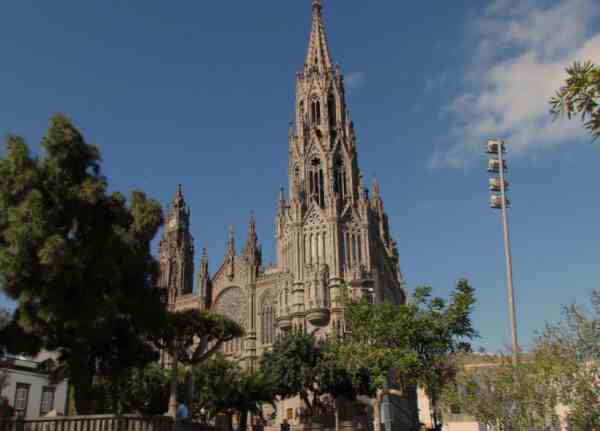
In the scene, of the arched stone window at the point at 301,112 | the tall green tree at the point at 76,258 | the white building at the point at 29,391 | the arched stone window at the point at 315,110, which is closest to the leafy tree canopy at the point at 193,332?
the tall green tree at the point at 76,258

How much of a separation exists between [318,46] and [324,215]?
2179 cm

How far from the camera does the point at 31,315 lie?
68.6 feet

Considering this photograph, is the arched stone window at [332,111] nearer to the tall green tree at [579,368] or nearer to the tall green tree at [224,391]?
the tall green tree at [224,391]

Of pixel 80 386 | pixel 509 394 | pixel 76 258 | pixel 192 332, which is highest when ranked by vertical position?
pixel 76 258

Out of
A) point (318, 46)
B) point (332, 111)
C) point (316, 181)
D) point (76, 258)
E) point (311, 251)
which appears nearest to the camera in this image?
point (76, 258)

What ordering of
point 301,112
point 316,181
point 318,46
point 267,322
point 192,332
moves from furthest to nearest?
1. point 318,46
2. point 301,112
3. point 267,322
4. point 316,181
5. point 192,332

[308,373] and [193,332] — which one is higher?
[193,332]

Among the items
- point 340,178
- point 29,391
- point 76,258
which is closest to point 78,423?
point 76,258

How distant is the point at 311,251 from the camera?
5550 centimetres

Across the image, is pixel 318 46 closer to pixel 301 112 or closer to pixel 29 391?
pixel 301 112

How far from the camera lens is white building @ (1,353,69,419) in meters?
40.7

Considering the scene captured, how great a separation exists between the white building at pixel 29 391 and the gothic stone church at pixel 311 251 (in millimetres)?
18644

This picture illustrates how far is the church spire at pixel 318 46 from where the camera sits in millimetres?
67000

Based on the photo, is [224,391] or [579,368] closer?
[579,368]
